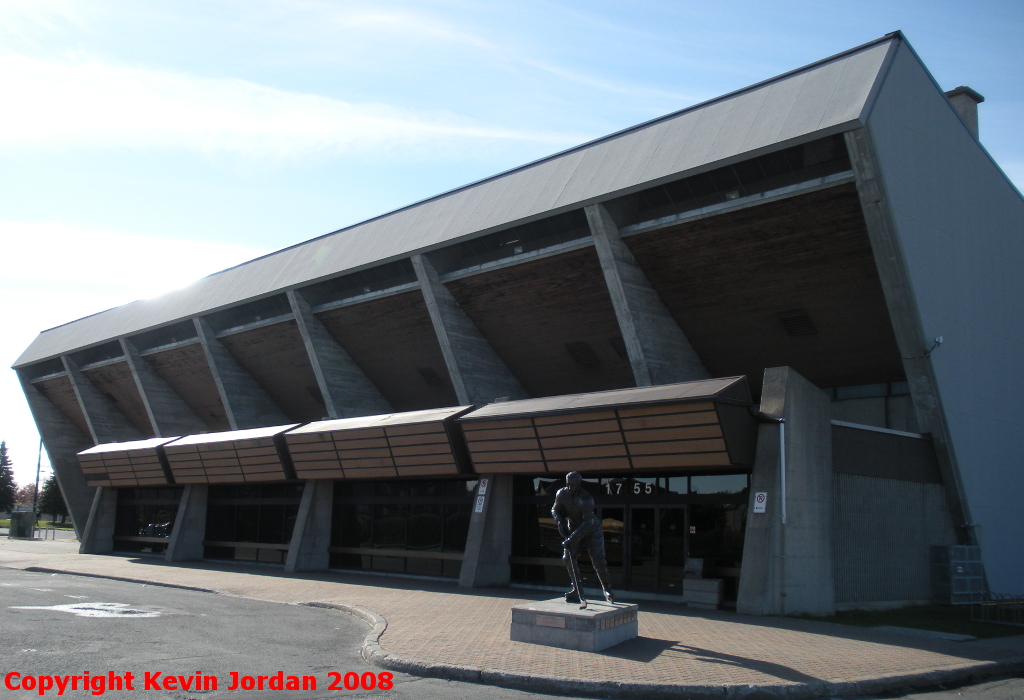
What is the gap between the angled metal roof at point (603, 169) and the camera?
16891 mm

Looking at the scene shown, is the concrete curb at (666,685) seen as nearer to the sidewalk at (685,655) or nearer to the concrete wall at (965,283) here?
the sidewalk at (685,655)

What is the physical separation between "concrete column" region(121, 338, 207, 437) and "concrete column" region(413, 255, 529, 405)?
1883 centimetres

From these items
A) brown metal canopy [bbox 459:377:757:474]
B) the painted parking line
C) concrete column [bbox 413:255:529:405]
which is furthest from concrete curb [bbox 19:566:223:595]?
concrete column [bbox 413:255:529:405]

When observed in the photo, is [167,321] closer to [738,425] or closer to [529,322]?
[529,322]

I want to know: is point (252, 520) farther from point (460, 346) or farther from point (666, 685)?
point (666, 685)

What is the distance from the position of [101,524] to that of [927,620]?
32999 millimetres

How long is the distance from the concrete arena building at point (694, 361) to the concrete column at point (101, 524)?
23.9 ft

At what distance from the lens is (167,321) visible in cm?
3331

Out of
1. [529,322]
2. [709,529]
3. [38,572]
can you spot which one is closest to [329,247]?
[529,322]

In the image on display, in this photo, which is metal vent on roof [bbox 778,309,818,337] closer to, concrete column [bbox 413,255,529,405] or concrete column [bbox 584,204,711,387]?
concrete column [bbox 584,204,711,387]

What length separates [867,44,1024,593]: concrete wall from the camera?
1748 centimetres

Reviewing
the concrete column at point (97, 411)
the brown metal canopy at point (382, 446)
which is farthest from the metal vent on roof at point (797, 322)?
the concrete column at point (97, 411)

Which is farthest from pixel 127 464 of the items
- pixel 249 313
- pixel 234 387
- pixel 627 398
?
pixel 627 398

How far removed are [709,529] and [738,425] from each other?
3.04 meters
